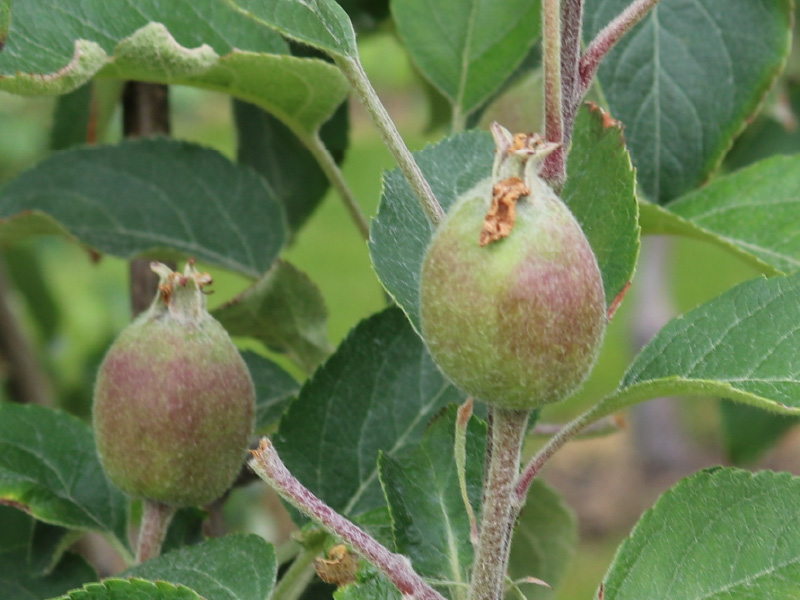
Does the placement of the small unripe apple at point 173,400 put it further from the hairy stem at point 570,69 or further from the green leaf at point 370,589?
the hairy stem at point 570,69

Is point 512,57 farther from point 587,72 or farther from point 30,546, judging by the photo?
point 30,546

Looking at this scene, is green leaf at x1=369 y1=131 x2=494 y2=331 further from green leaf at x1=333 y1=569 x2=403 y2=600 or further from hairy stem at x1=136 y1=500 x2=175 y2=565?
hairy stem at x1=136 y1=500 x2=175 y2=565

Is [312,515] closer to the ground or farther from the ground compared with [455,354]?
closer to the ground

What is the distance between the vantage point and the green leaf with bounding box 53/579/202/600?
0.78 metres

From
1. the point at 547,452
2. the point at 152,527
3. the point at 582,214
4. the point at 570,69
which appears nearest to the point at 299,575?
the point at 152,527

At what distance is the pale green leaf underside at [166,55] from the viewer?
0.89 m

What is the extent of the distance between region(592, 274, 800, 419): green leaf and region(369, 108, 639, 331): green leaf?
0.07 m

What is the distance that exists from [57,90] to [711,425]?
5.73 metres

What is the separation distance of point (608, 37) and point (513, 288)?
273 millimetres

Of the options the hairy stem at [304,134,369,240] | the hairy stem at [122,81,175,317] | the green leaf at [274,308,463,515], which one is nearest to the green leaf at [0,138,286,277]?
the hairy stem at [122,81,175,317]

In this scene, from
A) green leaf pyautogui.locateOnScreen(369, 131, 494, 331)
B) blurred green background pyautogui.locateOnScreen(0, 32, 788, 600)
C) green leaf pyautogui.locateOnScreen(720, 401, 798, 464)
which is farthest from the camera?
blurred green background pyautogui.locateOnScreen(0, 32, 788, 600)

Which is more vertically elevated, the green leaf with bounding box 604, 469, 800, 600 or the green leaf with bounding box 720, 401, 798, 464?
the green leaf with bounding box 604, 469, 800, 600

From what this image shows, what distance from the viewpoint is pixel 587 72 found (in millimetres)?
810

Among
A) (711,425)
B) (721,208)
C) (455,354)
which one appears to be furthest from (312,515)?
(711,425)
